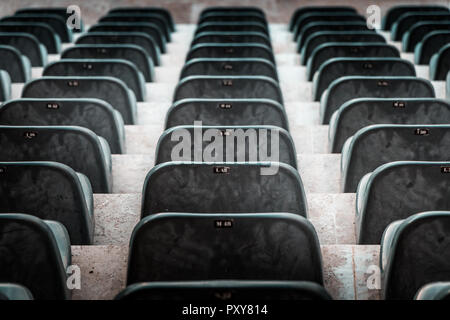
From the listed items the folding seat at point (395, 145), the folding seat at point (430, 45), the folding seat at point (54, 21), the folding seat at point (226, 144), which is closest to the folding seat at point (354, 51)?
the folding seat at point (430, 45)

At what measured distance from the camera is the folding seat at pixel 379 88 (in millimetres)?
3146

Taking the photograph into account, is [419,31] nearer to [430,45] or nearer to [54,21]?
[430,45]

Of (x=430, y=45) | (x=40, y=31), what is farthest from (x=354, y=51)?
(x=40, y=31)

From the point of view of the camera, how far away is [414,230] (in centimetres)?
171

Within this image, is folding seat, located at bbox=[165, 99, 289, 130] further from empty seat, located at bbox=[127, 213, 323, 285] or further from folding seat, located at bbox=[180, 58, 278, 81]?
empty seat, located at bbox=[127, 213, 323, 285]

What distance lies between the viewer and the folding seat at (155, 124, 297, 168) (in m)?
2.38

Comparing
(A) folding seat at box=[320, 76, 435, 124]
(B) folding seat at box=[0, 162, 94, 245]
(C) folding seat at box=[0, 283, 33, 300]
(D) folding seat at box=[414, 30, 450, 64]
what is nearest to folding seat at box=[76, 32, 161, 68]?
(A) folding seat at box=[320, 76, 435, 124]

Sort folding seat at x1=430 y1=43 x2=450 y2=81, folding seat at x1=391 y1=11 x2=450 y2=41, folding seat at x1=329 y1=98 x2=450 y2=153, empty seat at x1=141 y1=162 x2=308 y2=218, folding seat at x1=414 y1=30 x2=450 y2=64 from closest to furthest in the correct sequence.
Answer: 1. empty seat at x1=141 y1=162 x2=308 y2=218
2. folding seat at x1=329 y1=98 x2=450 y2=153
3. folding seat at x1=430 y1=43 x2=450 y2=81
4. folding seat at x1=414 y1=30 x2=450 y2=64
5. folding seat at x1=391 y1=11 x2=450 y2=41

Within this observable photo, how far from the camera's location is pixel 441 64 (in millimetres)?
3982

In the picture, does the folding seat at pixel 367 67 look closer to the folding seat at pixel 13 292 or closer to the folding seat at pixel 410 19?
the folding seat at pixel 410 19

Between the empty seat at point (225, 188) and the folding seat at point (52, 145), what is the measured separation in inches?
17.9

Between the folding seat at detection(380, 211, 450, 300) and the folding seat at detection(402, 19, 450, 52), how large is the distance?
341cm

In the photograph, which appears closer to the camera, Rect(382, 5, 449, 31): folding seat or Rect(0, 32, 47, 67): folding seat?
Rect(0, 32, 47, 67): folding seat

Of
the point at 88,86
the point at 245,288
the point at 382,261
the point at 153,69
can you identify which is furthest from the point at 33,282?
the point at 153,69
